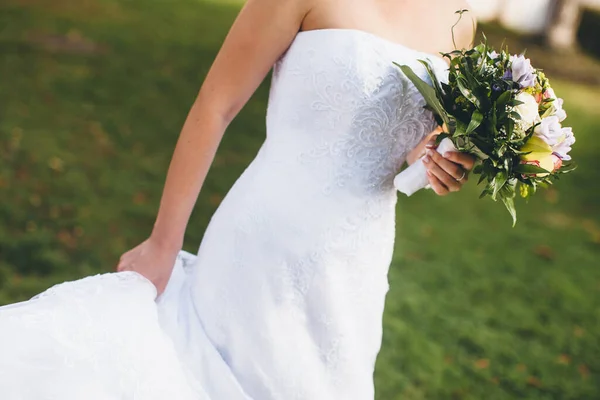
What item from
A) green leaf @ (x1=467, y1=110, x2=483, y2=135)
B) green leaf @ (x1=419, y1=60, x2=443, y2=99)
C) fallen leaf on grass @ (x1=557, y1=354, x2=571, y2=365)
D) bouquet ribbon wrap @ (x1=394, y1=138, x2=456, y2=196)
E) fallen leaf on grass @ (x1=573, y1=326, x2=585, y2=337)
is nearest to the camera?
green leaf @ (x1=467, y1=110, x2=483, y2=135)

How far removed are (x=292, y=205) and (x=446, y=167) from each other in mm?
471

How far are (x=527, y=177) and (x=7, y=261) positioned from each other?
394cm

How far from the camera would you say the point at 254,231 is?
2139 millimetres

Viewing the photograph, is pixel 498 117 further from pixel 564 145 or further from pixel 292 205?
pixel 292 205

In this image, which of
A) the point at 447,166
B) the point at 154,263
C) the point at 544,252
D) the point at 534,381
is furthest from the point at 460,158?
the point at 544,252

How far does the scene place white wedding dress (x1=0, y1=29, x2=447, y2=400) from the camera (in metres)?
2.09

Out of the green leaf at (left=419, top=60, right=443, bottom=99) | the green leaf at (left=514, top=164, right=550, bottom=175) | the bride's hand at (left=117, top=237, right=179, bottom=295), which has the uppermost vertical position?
the green leaf at (left=419, top=60, right=443, bottom=99)

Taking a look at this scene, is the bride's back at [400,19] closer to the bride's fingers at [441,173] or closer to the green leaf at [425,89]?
the green leaf at [425,89]

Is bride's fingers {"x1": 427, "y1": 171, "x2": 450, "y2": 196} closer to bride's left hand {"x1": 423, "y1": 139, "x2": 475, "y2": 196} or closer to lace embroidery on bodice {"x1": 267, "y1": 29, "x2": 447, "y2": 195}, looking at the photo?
bride's left hand {"x1": 423, "y1": 139, "x2": 475, "y2": 196}

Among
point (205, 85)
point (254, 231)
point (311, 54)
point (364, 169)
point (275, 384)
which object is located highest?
point (311, 54)

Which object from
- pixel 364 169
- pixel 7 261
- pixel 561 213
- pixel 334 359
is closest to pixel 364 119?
pixel 364 169

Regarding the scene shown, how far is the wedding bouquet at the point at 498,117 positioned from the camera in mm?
1980

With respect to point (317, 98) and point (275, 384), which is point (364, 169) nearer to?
point (317, 98)

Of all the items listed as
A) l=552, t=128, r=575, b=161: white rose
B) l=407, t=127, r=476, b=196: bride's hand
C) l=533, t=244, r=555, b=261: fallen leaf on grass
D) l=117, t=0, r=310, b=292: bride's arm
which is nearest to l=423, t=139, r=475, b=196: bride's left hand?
l=407, t=127, r=476, b=196: bride's hand
